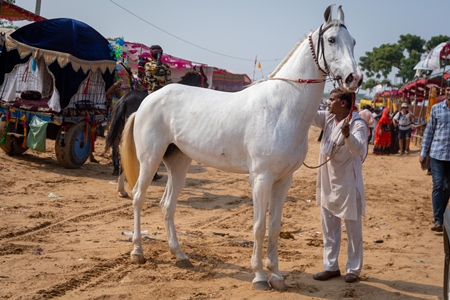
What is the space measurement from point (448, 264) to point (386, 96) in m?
37.6

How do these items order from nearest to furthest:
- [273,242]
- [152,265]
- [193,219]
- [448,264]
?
[448,264] < [273,242] < [152,265] < [193,219]

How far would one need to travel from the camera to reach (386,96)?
3962 cm

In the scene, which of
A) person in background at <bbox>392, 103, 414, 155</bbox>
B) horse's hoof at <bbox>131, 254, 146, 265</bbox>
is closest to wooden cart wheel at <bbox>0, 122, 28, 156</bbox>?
horse's hoof at <bbox>131, 254, 146, 265</bbox>

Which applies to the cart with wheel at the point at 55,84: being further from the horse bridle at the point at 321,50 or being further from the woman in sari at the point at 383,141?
the woman in sari at the point at 383,141

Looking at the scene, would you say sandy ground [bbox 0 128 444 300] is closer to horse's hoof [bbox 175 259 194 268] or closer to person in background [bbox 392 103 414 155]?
horse's hoof [bbox 175 259 194 268]

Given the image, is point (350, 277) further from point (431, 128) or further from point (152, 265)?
point (431, 128)

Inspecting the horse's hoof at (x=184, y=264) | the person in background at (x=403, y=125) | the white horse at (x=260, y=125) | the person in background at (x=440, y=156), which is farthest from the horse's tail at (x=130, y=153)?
the person in background at (x=403, y=125)

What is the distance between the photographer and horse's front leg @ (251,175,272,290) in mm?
4496

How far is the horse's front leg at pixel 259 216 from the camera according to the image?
4496 mm

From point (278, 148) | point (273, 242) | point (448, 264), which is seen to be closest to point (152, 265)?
point (273, 242)

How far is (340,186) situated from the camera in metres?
4.82

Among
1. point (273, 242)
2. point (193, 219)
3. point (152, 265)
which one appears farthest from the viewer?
point (193, 219)

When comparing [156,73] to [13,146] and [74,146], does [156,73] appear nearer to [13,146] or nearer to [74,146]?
[74,146]

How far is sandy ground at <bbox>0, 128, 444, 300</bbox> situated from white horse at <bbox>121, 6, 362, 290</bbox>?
372mm
